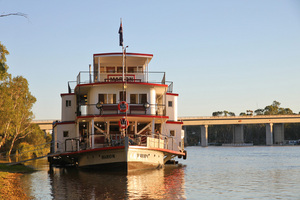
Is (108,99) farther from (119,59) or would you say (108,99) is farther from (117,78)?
(119,59)

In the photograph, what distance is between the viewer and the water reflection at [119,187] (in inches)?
908

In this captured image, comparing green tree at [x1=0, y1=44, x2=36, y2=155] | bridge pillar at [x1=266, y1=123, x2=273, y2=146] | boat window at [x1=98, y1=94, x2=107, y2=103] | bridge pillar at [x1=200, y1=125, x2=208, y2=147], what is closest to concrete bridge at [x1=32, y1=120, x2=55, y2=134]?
green tree at [x1=0, y1=44, x2=36, y2=155]

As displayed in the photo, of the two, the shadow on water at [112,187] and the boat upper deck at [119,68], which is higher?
the boat upper deck at [119,68]

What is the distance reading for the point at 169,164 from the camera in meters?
50.6

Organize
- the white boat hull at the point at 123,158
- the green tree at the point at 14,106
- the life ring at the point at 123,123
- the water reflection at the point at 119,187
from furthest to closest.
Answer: the green tree at the point at 14,106 → the life ring at the point at 123,123 → the white boat hull at the point at 123,158 → the water reflection at the point at 119,187

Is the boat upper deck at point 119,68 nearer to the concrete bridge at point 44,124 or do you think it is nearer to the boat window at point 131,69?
the boat window at point 131,69

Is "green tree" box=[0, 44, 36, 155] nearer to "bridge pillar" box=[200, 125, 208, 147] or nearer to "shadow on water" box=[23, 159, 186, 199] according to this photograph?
"shadow on water" box=[23, 159, 186, 199]

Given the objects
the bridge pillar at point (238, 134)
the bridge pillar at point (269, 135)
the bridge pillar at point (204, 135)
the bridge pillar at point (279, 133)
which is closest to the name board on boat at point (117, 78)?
the bridge pillar at point (204, 135)

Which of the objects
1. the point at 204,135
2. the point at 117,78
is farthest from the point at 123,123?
the point at 204,135

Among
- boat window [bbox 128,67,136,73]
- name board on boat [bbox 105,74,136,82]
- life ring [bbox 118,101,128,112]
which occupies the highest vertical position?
boat window [bbox 128,67,136,73]

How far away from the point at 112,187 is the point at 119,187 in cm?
40

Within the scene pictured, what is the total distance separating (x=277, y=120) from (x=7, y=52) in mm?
108721

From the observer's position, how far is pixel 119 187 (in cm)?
2611

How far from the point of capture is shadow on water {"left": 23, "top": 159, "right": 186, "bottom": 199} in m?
23.1
